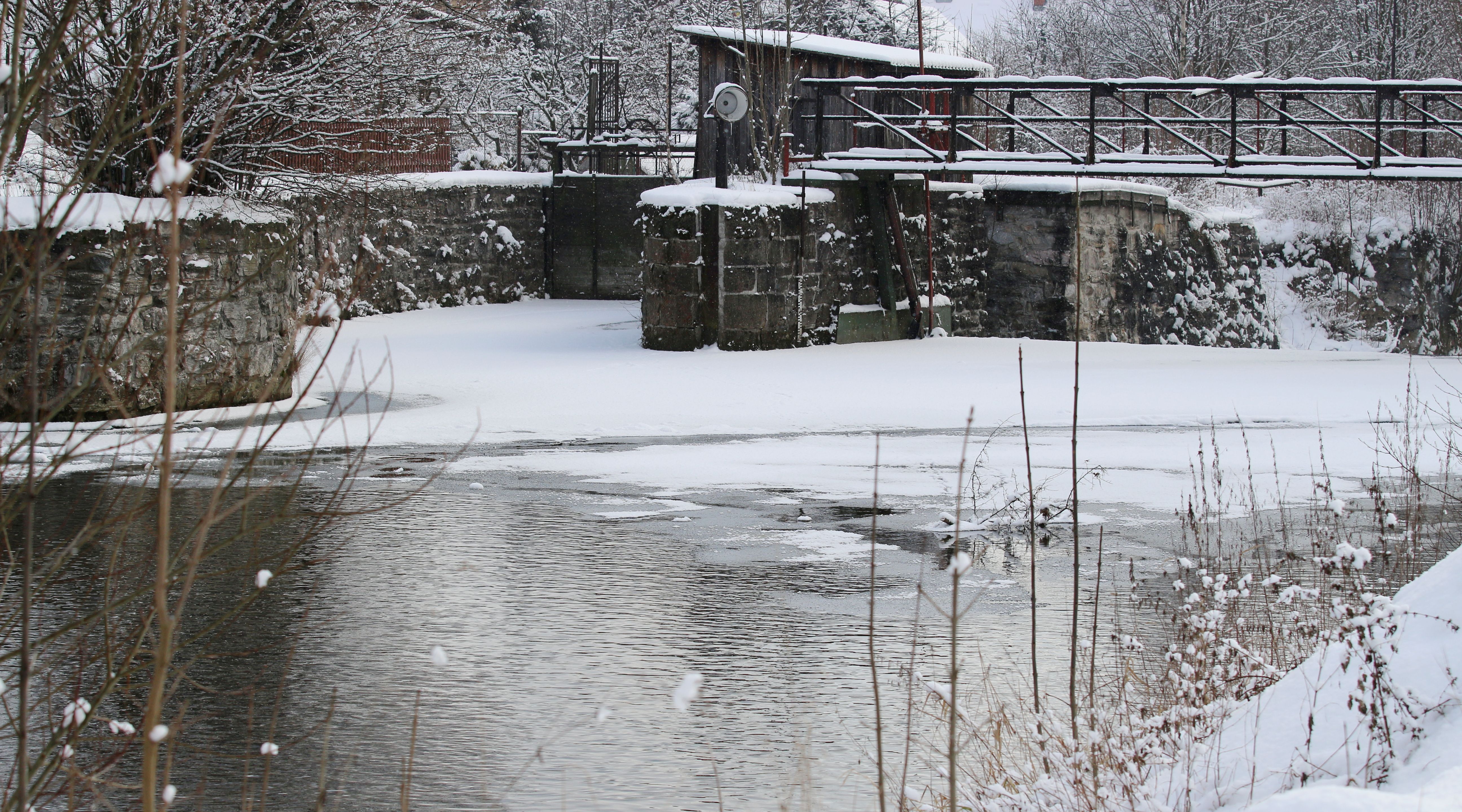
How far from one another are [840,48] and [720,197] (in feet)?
22.5

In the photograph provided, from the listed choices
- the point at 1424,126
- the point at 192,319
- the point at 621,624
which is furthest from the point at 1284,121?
the point at 621,624

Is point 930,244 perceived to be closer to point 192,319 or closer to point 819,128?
point 819,128

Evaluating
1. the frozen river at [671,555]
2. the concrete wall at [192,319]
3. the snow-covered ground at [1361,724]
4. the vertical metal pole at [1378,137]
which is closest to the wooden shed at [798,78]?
the frozen river at [671,555]

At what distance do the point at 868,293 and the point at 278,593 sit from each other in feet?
39.0

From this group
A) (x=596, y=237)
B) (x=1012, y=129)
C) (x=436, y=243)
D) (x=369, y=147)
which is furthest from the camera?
(x=596, y=237)

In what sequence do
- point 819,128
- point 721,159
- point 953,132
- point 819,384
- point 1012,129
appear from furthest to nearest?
1. point 1012,129
2. point 819,128
3. point 953,132
4. point 721,159
5. point 819,384

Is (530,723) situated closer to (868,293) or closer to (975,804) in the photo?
(975,804)

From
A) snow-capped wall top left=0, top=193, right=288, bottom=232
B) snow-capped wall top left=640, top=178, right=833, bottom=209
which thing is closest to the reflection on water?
snow-capped wall top left=0, top=193, right=288, bottom=232

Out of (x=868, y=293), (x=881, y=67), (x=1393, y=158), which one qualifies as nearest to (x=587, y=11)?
(x=881, y=67)

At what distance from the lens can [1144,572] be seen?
24.5ft

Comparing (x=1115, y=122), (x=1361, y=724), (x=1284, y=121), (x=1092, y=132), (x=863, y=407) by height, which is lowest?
(x=863, y=407)

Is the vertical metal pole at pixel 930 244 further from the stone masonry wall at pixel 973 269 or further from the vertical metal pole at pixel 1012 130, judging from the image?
the vertical metal pole at pixel 1012 130

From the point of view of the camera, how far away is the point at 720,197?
52.5 feet

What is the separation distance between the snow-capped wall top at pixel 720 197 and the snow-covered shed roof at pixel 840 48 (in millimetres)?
3423
